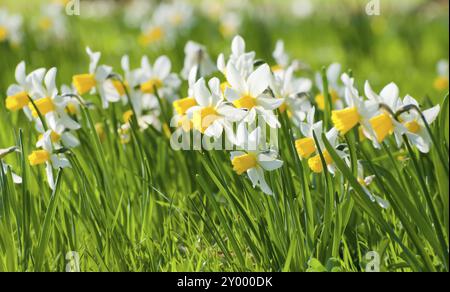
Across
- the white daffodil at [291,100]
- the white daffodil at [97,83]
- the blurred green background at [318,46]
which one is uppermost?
the blurred green background at [318,46]

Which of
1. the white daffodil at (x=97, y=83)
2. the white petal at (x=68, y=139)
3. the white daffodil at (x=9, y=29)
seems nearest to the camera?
the white petal at (x=68, y=139)

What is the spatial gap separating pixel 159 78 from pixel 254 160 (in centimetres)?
101

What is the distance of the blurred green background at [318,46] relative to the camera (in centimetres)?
441

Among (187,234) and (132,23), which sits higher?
(132,23)

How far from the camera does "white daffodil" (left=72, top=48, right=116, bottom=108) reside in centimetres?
243

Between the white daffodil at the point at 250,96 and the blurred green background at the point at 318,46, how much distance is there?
2294 millimetres

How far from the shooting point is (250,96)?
5.95 feet

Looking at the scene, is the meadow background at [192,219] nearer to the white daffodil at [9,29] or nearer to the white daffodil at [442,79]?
the white daffodil at [442,79]

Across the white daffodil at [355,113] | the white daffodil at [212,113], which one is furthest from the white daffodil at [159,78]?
the white daffodil at [355,113]

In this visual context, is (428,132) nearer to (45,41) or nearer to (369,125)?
(369,125)

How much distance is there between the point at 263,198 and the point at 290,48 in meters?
3.83

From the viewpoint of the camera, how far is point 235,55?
2029mm
